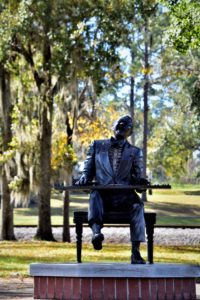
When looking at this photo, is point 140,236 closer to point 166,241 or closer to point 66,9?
point 66,9

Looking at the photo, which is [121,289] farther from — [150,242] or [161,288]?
[150,242]

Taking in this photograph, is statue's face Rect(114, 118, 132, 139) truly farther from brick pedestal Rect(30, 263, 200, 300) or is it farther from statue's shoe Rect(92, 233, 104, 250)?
brick pedestal Rect(30, 263, 200, 300)

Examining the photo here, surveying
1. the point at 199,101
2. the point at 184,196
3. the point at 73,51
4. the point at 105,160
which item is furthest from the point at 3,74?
the point at 184,196

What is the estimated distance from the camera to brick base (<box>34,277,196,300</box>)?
886cm

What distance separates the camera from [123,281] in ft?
29.1

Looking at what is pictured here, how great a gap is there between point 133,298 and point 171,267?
534mm

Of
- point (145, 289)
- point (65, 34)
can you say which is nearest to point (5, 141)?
point (65, 34)

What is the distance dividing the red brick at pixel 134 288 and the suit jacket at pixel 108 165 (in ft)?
4.55

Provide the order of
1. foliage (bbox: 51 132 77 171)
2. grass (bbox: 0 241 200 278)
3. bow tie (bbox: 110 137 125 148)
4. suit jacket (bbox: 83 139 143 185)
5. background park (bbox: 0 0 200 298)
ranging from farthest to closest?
foliage (bbox: 51 132 77 171) < background park (bbox: 0 0 200 298) < grass (bbox: 0 241 200 278) < bow tie (bbox: 110 137 125 148) < suit jacket (bbox: 83 139 143 185)

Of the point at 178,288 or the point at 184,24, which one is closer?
the point at 178,288

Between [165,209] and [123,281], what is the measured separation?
1325 inches

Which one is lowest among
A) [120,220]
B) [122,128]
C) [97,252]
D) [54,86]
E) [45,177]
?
[97,252]

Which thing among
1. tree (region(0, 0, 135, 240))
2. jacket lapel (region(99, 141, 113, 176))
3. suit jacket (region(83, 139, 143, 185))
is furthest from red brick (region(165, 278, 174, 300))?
tree (region(0, 0, 135, 240))

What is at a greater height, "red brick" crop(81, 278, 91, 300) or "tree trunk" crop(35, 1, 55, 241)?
"tree trunk" crop(35, 1, 55, 241)
